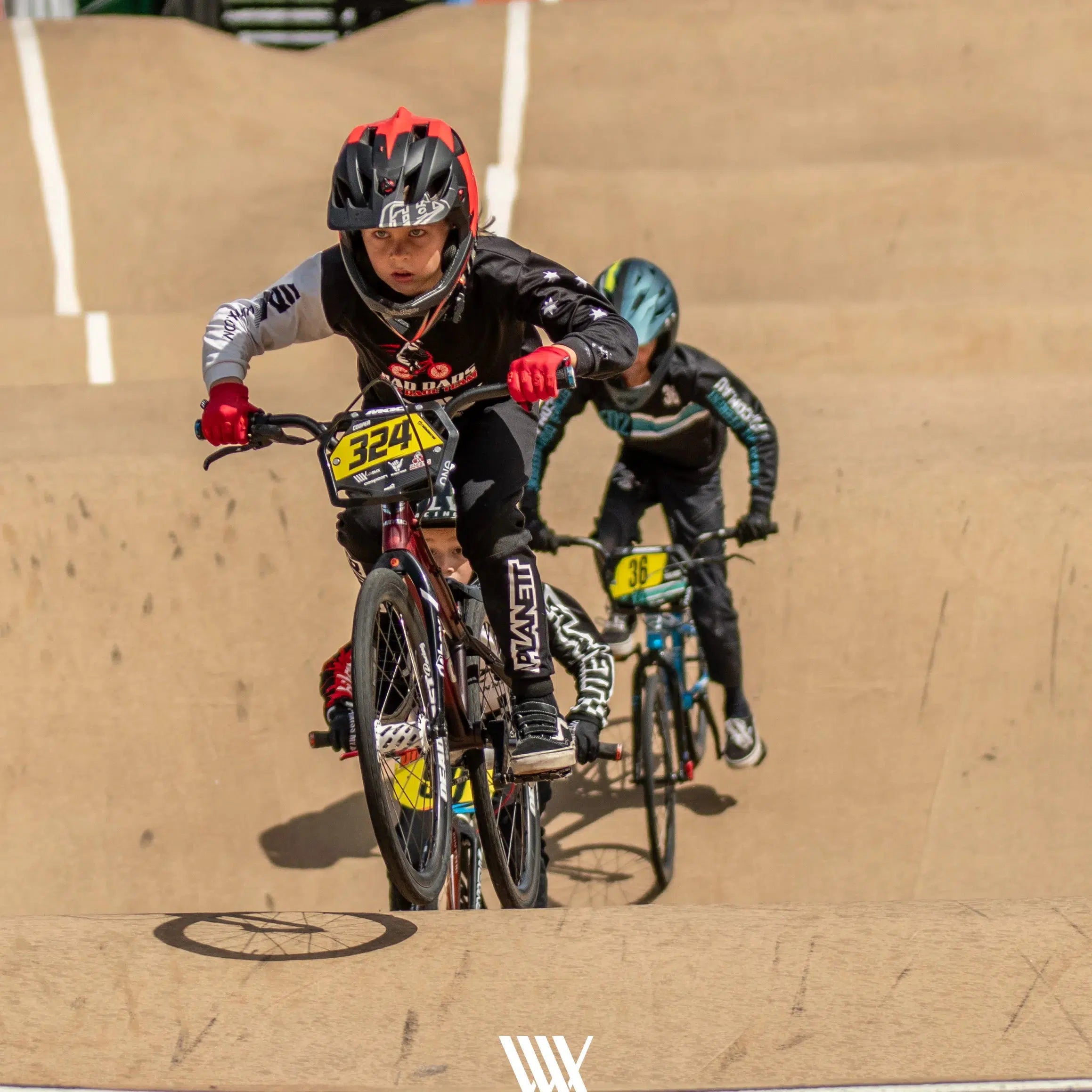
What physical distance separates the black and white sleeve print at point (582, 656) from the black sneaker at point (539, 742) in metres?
1.34

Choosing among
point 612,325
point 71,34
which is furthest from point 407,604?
point 71,34

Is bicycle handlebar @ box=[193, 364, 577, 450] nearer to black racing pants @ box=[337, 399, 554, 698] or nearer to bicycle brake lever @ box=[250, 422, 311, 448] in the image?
→ bicycle brake lever @ box=[250, 422, 311, 448]

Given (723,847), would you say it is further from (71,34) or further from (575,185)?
(71,34)

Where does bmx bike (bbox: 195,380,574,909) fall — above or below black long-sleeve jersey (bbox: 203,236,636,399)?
below

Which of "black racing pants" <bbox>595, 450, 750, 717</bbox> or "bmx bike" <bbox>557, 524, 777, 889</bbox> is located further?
"black racing pants" <bbox>595, 450, 750, 717</bbox>

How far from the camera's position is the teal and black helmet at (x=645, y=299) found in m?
7.02

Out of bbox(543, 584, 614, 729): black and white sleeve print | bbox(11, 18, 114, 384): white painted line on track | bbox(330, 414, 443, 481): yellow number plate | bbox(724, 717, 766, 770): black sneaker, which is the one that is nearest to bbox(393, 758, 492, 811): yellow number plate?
bbox(330, 414, 443, 481): yellow number plate

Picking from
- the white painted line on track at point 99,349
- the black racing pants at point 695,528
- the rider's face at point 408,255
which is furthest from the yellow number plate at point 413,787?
the white painted line on track at point 99,349

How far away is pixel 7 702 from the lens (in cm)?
786

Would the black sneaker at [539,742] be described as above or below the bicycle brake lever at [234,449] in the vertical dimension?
below

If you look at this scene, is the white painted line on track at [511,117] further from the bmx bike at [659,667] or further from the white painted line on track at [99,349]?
the bmx bike at [659,667]

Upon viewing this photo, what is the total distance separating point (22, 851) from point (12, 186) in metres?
13.2

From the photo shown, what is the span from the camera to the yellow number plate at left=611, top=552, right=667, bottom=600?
7.29m

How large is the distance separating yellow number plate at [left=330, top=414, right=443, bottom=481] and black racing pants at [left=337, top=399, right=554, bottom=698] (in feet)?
1.45
